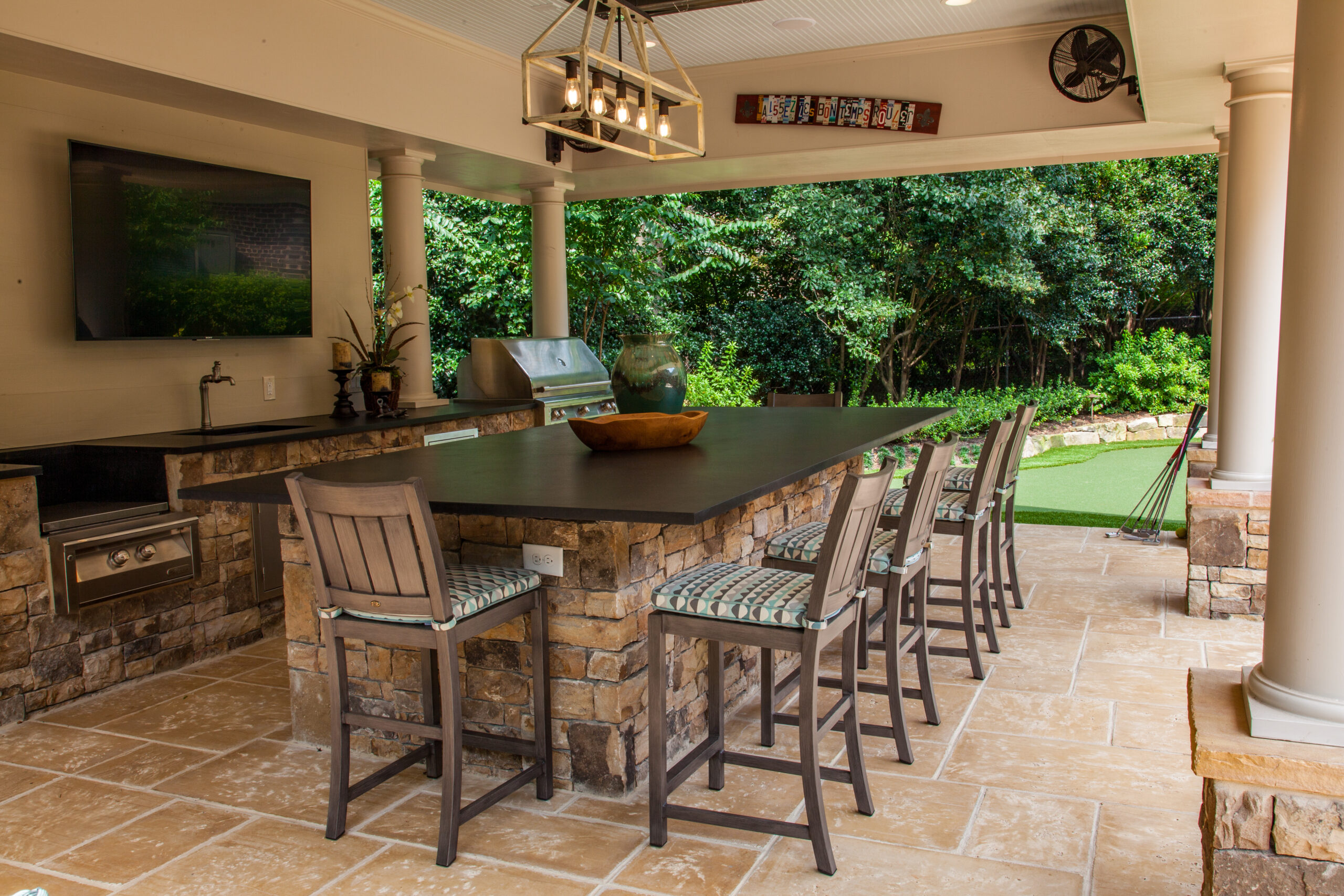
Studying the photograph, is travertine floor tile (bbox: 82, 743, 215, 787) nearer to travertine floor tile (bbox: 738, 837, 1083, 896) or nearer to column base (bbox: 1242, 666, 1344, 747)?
travertine floor tile (bbox: 738, 837, 1083, 896)

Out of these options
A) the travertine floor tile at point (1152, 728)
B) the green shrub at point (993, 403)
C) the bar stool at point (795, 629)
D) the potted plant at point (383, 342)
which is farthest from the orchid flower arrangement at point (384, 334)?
the green shrub at point (993, 403)

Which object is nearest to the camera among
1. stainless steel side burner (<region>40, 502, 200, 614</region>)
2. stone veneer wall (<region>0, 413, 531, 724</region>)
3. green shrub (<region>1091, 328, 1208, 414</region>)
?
stone veneer wall (<region>0, 413, 531, 724</region>)

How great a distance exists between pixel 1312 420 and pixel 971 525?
200 cm

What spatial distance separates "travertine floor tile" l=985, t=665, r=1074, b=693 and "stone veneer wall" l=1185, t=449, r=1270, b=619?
109cm

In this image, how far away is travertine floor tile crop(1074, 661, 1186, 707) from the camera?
10.9 ft

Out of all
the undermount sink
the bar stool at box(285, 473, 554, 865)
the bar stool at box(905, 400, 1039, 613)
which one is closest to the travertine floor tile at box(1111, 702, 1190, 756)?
the bar stool at box(905, 400, 1039, 613)

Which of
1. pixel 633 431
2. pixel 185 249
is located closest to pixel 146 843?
pixel 633 431

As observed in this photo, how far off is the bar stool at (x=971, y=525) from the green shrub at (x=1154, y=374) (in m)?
7.04

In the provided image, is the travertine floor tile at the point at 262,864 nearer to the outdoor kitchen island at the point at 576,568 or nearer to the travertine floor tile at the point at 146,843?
the travertine floor tile at the point at 146,843

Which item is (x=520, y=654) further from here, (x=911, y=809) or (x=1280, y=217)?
(x=1280, y=217)

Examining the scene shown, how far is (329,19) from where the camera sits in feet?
15.2

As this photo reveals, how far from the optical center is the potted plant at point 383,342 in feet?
17.3

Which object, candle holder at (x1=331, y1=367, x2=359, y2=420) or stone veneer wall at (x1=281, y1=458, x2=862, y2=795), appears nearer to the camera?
stone veneer wall at (x1=281, y1=458, x2=862, y2=795)

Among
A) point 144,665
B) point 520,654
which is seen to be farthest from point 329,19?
point 520,654
